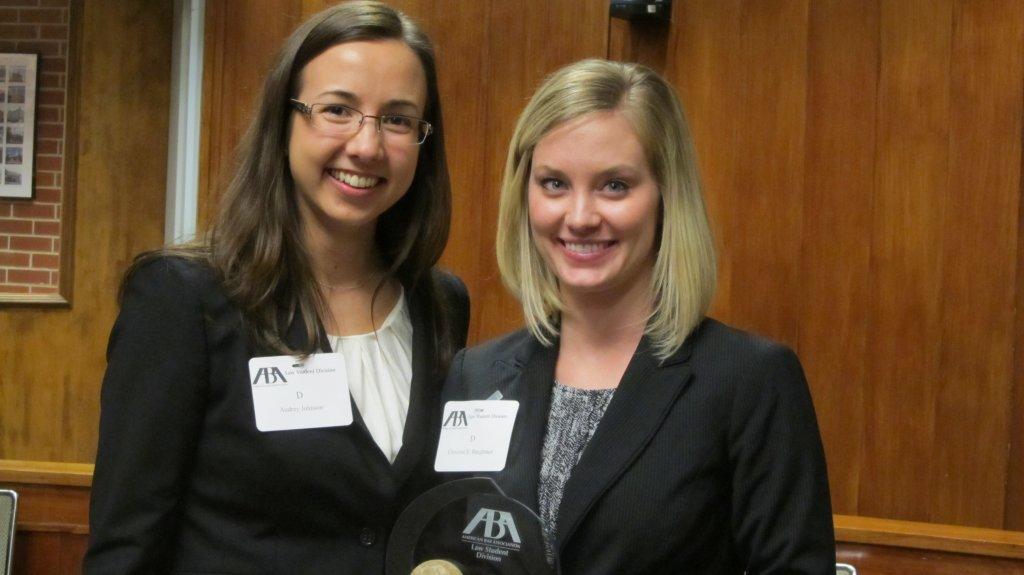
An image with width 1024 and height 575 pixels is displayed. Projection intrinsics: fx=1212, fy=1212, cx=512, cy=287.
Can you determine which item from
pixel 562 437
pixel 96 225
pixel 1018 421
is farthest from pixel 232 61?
pixel 1018 421

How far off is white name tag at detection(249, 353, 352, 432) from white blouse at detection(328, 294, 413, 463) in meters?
0.05

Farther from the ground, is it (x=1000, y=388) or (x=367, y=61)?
(x=367, y=61)

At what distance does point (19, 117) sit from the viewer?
4582 mm

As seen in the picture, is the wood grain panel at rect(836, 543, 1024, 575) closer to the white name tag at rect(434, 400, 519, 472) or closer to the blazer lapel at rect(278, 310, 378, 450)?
the white name tag at rect(434, 400, 519, 472)

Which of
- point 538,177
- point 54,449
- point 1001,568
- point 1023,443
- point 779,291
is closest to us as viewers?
point 538,177

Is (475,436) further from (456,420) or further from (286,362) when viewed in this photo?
(286,362)

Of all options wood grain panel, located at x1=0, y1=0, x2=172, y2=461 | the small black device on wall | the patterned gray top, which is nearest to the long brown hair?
the patterned gray top

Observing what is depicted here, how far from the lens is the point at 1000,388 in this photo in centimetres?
322

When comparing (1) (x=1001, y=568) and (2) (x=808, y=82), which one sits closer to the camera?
(1) (x=1001, y=568)

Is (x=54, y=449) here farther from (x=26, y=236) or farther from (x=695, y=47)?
(x=695, y=47)

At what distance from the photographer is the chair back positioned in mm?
3141

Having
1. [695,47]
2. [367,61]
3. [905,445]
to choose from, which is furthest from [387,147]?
[905,445]

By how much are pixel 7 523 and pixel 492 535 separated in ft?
6.78

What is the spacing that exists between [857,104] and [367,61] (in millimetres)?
1873
